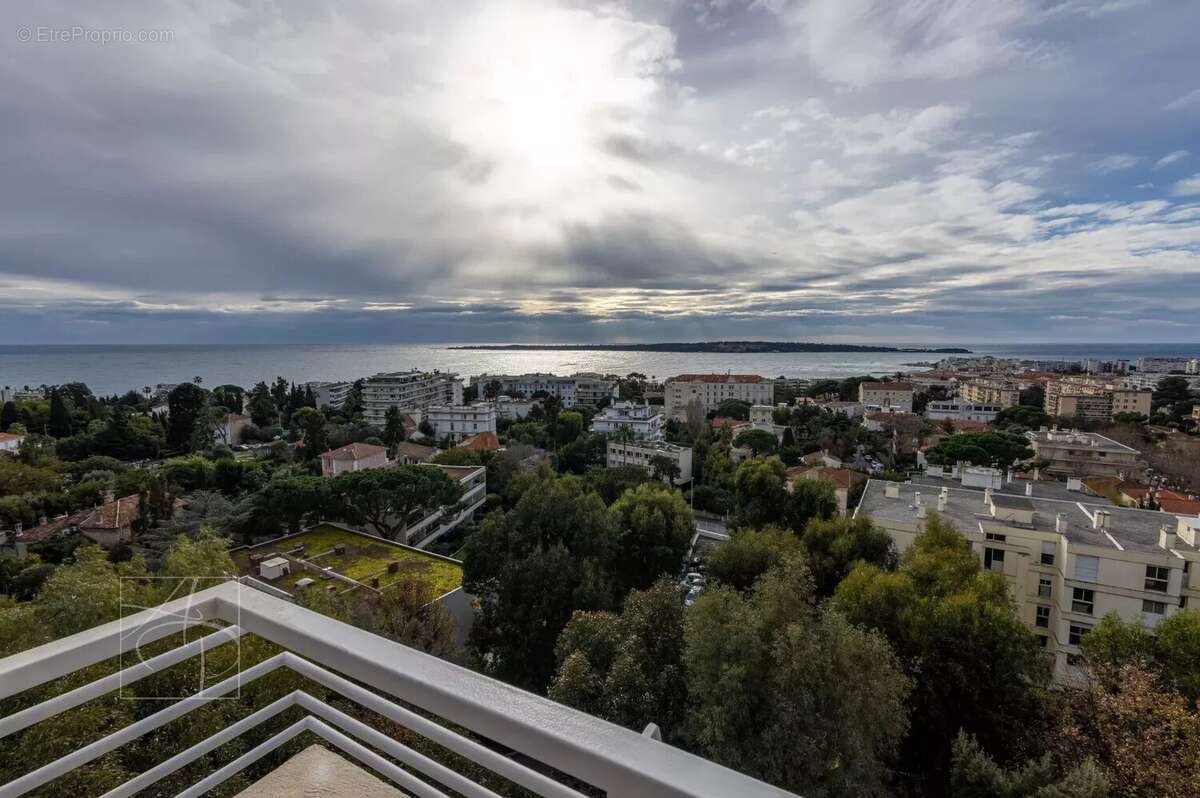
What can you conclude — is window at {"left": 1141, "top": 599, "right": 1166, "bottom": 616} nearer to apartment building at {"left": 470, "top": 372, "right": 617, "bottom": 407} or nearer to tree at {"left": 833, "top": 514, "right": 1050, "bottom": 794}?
tree at {"left": 833, "top": 514, "right": 1050, "bottom": 794}

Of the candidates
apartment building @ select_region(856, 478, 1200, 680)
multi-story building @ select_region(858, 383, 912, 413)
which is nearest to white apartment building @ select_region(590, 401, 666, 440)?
apartment building @ select_region(856, 478, 1200, 680)

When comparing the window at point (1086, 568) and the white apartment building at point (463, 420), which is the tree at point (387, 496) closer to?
the window at point (1086, 568)

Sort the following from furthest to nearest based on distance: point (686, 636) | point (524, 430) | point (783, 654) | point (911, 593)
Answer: point (524, 430) → point (911, 593) → point (686, 636) → point (783, 654)

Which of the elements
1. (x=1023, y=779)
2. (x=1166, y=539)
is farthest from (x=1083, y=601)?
(x=1023, y=779)

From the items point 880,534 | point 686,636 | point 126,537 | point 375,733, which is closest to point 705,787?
point 375,733

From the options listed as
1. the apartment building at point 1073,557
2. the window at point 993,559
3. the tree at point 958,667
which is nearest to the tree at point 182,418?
the apartment building at point 1073,557

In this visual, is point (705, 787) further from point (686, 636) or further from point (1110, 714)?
point (1110, 714)

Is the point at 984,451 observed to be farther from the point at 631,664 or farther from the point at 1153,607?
the point at 631,664

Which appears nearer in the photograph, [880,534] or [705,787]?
[705,787]
